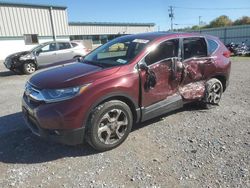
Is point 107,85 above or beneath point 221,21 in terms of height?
beneath

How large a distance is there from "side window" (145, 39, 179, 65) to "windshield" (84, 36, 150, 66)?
0.69 ft

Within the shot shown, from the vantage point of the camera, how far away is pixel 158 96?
4270mm

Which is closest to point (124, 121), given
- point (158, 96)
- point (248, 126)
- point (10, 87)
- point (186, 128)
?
point (158, 96)

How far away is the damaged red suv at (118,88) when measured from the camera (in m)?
3.38

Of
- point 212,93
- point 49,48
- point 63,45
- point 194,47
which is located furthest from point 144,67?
point 63,45

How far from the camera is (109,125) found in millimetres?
3721

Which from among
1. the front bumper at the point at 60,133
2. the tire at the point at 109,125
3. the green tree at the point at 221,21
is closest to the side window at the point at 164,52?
the tire at the point at 109,125

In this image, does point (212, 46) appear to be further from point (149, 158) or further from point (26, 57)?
point (26, 57)

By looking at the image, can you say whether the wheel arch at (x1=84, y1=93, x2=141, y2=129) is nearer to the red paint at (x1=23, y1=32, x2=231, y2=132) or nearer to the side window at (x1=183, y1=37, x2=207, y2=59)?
the red paint at (x1=23, y1=32, x2=231, y2=132)

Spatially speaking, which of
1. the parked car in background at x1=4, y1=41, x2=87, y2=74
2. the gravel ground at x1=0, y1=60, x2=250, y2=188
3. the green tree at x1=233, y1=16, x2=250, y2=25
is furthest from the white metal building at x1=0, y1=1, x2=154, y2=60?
the green tree at x1=233, y1=16, x2=250, y2=25

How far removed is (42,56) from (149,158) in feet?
35.3

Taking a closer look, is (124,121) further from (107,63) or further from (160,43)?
(160,43)

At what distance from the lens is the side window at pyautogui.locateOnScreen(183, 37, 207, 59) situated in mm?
4793

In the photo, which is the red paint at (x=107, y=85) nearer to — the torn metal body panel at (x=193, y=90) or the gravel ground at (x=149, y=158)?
the torn metal body panel at (x=193, y=90)
